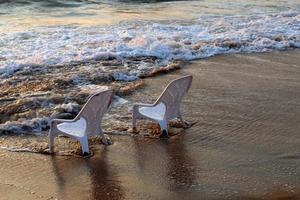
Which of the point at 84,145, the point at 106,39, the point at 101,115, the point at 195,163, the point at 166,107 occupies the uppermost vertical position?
the point at 101,115

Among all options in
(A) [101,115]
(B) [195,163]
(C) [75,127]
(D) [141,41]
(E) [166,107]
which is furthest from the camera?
(D) [141,41]

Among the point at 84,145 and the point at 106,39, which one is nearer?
the point at 84,145

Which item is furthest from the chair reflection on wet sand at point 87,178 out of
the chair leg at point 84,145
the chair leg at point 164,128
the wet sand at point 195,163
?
the chair leg at point 164,128

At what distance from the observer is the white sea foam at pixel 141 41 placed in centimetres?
1323

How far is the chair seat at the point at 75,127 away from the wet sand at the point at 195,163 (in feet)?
1.05

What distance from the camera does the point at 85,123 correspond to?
693cm

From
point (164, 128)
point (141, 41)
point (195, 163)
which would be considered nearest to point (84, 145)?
point (164, 128)

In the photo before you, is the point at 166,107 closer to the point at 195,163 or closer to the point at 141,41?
the point at 195,163

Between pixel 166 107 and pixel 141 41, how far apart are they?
7.74 meters

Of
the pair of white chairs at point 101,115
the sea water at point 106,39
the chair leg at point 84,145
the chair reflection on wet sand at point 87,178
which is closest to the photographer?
the chair reflection on wet sand at point 87,178

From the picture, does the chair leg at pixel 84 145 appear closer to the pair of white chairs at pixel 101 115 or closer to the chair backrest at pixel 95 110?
the pair of white chairs at pixel 101 115

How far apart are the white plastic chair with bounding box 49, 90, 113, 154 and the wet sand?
246 millimetres

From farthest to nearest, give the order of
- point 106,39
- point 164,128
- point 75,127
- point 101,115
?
point 106,39
point 164,128
point 101,115
point 75,127

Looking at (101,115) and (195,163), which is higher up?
(101,115)
